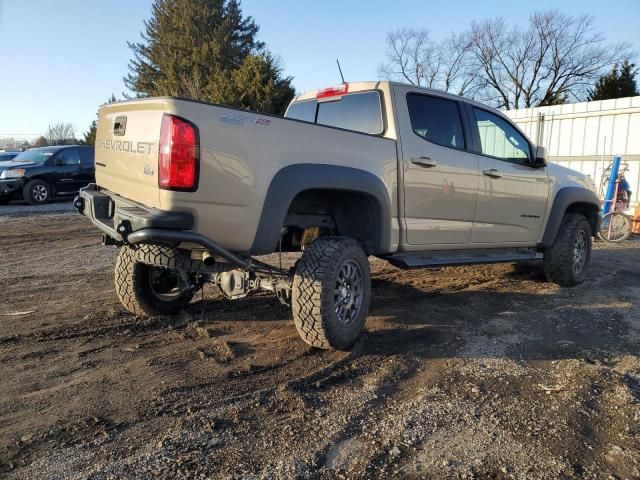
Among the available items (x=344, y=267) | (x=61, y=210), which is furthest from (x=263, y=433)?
(x=61, y=210)

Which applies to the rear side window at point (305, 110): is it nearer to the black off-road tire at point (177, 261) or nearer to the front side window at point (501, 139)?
the front side window at point (501, 139)

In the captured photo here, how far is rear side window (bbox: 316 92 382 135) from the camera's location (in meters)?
4.48

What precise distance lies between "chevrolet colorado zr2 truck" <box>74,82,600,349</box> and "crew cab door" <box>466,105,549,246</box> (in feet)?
0.06

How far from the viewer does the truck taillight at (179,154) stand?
3002mm

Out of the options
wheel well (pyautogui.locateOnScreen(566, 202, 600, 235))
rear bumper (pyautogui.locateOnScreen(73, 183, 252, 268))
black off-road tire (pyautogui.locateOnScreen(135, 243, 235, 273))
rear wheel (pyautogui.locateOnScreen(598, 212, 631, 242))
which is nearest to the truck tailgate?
rear bumper (pyautogui.locateOnScreen(73, 183, 252, 268))

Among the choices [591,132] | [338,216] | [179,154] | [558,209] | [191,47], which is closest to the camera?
[179,154]

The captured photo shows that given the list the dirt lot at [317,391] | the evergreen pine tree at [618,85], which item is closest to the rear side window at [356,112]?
the dirt lot at [317,391]

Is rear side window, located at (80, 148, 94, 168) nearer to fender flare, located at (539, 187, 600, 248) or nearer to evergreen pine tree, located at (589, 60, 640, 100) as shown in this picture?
fender flare, located at (539, 187, 600, 248)

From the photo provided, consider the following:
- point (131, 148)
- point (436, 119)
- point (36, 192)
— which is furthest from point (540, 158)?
point (36, 192)

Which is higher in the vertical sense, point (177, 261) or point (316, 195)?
point (316, 195)

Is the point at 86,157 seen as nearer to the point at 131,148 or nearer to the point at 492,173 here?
the point at 131,148

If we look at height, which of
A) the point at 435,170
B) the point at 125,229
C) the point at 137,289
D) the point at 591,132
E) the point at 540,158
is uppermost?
the point at 591,132

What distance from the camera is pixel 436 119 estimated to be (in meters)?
4.80

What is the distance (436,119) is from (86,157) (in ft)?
41.7
